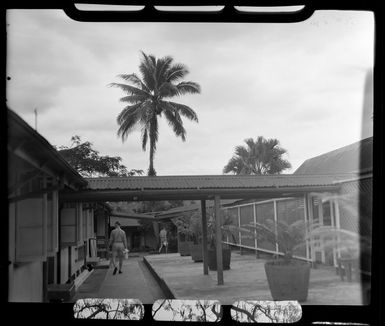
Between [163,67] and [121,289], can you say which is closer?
[163,67]

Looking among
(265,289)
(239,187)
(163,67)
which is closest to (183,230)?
(239,187)

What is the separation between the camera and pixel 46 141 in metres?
1.80

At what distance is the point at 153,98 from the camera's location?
2000 millimetres

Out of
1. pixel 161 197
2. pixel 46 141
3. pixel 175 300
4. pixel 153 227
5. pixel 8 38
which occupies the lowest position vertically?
pixel 175 300

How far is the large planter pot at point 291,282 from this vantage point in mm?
1736

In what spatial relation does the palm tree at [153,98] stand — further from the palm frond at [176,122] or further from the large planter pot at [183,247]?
the large planter pot at [183,247]

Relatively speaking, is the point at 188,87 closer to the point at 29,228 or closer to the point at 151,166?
the point at 151,166

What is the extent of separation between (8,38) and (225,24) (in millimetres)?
819

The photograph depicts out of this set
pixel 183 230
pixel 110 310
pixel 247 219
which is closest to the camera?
pixel 110 310

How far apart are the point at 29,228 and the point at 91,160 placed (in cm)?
73

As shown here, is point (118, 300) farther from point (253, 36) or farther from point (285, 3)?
point (285, 3)

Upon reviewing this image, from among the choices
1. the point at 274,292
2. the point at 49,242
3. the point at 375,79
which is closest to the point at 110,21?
the point at 375,79

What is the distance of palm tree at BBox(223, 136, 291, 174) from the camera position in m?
1.83

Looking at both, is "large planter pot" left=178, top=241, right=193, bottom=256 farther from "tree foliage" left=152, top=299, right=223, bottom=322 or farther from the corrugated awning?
"tree foliage" left=152, top=299, right=223, bottom=322
